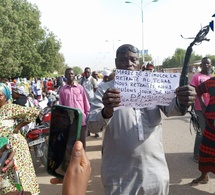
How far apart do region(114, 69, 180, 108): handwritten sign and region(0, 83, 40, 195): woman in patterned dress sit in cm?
165

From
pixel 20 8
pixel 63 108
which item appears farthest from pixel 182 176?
pixel 20 8

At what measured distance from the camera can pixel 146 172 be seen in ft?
6.38

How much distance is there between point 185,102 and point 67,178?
99cm

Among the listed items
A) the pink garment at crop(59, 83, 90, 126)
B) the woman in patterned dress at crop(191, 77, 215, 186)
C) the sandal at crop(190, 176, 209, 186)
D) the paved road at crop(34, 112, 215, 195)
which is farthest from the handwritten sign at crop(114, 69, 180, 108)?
the pink garment at crop(59, 83, 90, 126)

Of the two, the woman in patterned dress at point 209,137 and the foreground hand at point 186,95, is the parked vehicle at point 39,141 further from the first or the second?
the foreground hand at point 186,95

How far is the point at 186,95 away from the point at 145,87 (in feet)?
0.96

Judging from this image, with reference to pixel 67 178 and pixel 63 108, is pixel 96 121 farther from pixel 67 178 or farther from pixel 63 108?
pixel 67 178

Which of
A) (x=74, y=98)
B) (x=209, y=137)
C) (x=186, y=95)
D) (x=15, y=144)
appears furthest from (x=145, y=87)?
(x=74, y=98)

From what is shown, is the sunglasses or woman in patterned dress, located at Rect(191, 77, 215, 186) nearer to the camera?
the sunglasses

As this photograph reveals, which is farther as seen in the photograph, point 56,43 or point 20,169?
point 56,43

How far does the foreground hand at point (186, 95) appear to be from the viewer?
1749mm

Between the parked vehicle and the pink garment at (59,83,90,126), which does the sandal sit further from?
the parked vehicle

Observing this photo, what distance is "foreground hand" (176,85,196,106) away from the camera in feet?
5.74

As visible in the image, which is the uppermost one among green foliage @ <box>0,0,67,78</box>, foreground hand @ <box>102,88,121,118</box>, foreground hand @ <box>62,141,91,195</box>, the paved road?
green foliage @ <box>0,0,67,78</box>
